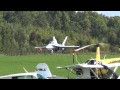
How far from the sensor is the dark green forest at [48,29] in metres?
23.6

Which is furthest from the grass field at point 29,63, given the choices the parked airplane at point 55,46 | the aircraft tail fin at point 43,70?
the aircraft tail fin at point 43,70

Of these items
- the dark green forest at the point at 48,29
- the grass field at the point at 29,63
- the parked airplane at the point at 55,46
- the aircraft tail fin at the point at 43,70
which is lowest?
the grass field at the point at 29,63

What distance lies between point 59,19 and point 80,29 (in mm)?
2519

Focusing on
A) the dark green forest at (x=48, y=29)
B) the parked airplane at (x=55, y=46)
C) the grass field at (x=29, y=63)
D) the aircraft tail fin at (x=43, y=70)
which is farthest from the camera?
the parked airplane at (x=55, y=46)

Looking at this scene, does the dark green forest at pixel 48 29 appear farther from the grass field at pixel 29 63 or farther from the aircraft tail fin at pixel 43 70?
the aircraft tail fin at pixel 43 70

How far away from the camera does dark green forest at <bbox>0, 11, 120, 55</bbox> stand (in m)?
23.6

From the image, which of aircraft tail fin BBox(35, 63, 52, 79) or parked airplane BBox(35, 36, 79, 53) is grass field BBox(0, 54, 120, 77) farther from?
aircraft tail fin BBox(35, 63, 52, 79)

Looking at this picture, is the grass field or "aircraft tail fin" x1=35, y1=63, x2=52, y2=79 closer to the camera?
"aircraft tail fin" x1=35, y1=63, x2=52, y2=79

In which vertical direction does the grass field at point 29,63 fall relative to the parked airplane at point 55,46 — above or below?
below

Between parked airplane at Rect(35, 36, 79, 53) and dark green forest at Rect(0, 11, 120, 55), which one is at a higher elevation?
dark green forest at Rect(0, 11, 120, 55)

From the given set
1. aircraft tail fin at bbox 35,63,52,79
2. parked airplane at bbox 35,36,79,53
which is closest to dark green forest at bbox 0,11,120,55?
parked airplane at bbox 35,36,79,53

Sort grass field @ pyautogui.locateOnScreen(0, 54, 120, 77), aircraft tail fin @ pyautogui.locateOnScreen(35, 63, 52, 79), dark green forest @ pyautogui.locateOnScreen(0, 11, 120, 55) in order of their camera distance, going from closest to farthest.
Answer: aircraft tail fin @ pyautogui.locateOnScreen(35, 63, 52, 79) → grass field @ pyautogui.locateOnScreen(0, 54, 120, 77) → dark green forest @ pyautogui.locateOnScreen(0, 11, 120, 55)
